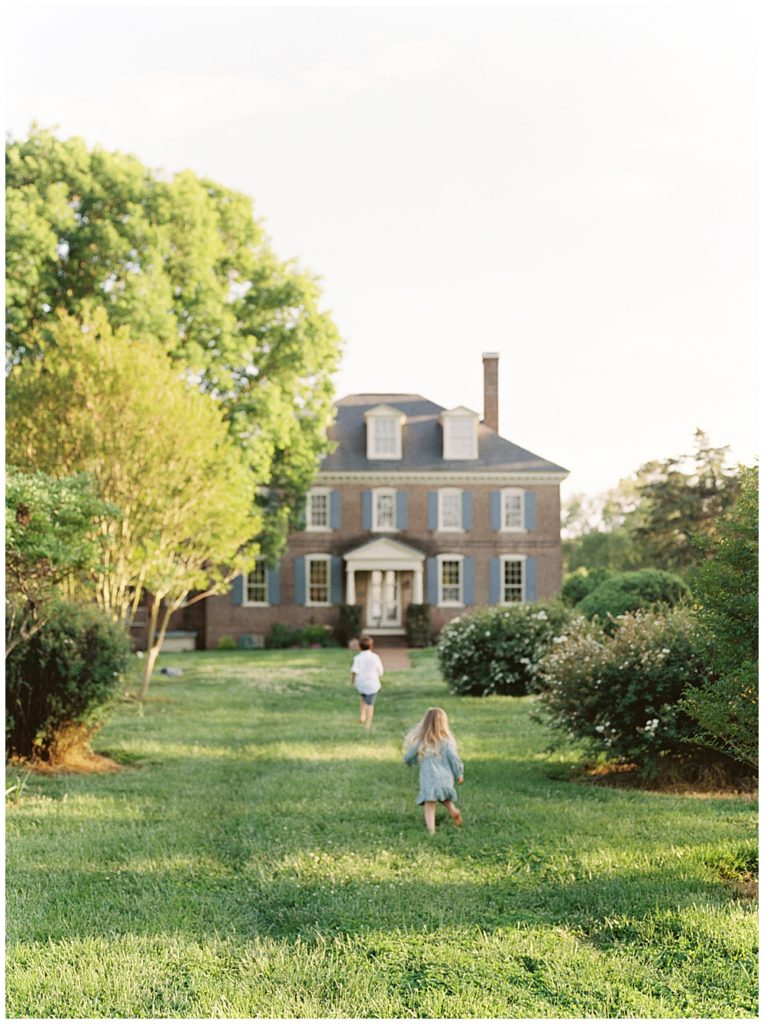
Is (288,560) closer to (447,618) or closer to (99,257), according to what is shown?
(447,618)

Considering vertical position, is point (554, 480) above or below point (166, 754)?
above

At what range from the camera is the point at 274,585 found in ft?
117

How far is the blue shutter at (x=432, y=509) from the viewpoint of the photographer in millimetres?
35906

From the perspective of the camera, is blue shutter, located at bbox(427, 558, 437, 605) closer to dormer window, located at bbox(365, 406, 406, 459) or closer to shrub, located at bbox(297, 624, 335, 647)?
shrub, located at bbox(297, 624, 335, 647)

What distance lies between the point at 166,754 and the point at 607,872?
697 centimetres

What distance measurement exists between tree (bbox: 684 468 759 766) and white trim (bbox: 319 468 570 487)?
28402 millimetres

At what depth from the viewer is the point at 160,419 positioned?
16891 millimetres

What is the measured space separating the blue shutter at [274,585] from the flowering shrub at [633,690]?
24580 millimetres

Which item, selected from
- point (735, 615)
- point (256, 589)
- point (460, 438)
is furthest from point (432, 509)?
point (735, 615)

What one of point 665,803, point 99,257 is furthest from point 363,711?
point 99,257

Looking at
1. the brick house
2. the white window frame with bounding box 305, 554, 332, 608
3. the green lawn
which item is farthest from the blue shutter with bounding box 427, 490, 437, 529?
the green lawn

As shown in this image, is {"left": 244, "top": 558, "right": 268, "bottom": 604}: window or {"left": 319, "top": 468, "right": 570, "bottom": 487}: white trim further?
{"left": 319, "top": 468, "right": 570, "bottom": 487}: white trim

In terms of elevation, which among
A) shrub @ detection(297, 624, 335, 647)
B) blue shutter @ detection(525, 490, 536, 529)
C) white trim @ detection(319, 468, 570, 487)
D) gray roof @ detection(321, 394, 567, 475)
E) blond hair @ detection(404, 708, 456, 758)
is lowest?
shrub @ detection(297, 624, 335, 647)

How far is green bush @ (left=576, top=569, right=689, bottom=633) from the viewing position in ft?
66.3
